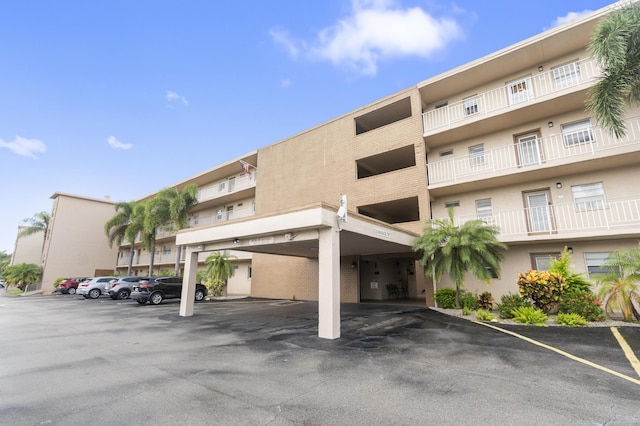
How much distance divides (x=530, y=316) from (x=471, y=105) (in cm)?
1119

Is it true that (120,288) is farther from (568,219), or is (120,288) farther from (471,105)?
(568,219)

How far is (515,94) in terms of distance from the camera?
14.7 m

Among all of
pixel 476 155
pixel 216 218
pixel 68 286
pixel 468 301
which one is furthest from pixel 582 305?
pixel 68 286

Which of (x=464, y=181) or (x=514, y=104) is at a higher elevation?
(x=514, y=104)

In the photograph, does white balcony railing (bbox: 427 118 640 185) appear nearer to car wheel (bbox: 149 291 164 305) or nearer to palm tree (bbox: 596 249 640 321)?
palm tree (bbox: 596 249 640 321)

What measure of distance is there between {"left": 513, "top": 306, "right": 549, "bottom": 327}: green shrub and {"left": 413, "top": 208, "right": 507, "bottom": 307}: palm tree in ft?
5.46

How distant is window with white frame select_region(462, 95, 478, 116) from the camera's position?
15748mm

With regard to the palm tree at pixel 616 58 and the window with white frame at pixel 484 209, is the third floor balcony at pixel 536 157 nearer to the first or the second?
the window with white frame at pixel 484 209

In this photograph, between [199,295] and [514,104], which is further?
[199,295]

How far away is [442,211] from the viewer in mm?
16156

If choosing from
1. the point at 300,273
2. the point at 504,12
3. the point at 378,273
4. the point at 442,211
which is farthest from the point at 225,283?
the point at 504,12

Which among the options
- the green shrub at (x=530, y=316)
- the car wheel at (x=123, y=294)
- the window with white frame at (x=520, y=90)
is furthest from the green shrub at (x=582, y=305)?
the car wheel at (x=123, y=294)

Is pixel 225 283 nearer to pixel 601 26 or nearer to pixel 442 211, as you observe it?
pixel 442 211

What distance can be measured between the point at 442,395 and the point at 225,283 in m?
22.3
